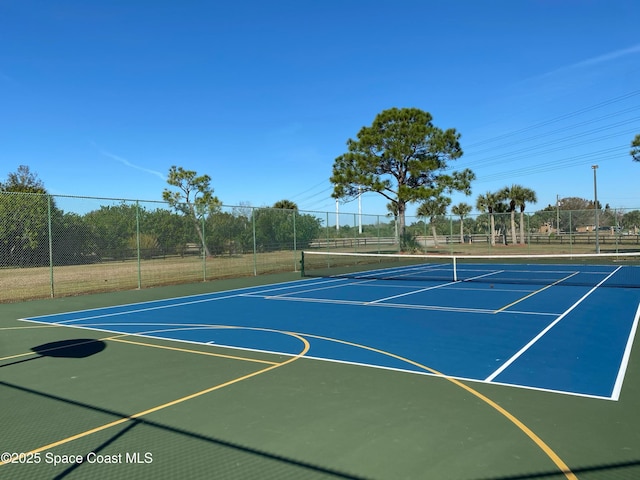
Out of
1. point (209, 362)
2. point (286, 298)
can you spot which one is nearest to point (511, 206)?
point (286, 298)

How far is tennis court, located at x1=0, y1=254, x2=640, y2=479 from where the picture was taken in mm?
3844

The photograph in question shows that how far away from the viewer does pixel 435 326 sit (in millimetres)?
9516

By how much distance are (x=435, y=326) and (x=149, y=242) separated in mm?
12374

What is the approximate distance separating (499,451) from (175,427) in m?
2.95

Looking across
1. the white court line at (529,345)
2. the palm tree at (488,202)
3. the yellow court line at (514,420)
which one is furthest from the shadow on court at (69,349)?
the palm tree at (488,202)

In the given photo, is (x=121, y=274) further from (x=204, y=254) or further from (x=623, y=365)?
(x=623, y=365)

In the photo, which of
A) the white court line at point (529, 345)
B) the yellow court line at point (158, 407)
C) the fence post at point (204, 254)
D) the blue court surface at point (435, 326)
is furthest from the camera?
the fence post at point (204, 254)

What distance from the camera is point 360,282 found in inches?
754

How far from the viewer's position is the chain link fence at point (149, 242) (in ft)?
48.9

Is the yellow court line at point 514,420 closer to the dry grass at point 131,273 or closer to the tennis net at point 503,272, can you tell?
A: the tennis net at point 503,272

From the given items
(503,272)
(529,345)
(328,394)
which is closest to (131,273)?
(328,394)

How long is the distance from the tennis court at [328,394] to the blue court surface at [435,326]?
5 centimetres

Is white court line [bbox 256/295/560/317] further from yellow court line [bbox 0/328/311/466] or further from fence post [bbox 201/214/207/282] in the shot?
fence post [bbox 201/214/207/282]

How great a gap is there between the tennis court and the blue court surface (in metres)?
0.05
